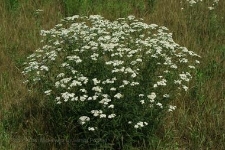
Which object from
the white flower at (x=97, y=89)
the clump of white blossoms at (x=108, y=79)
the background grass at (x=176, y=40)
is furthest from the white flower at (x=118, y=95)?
the background grass at (x=176, y=40)

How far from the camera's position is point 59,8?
8.82 meters

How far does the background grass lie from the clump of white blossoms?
1.68ft

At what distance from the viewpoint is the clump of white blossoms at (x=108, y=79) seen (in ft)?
15.3

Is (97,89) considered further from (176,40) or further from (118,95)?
(176,40)

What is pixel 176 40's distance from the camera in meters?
7.65

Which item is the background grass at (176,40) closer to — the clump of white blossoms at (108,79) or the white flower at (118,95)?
the clump of white blossoms at (108,79)

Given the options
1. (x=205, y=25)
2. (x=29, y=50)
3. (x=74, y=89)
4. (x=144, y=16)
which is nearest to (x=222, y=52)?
(x=205, y=25)

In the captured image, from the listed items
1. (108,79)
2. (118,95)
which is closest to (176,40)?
(108,79)

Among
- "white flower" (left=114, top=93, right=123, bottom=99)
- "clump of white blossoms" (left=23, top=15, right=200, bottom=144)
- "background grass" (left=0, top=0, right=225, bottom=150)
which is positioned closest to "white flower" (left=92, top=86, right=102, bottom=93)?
"clump of white blossoms" (left=23, top=15, right=200, bottom=144)

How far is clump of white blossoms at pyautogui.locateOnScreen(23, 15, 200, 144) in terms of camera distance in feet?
15.3

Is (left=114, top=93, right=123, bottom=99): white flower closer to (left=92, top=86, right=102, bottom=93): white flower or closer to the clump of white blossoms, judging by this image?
the clump of white blossoms

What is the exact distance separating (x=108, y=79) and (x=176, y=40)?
343 centimetres

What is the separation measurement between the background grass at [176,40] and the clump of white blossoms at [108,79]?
51 centimetres

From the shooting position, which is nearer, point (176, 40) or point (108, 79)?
point (108, 79)
